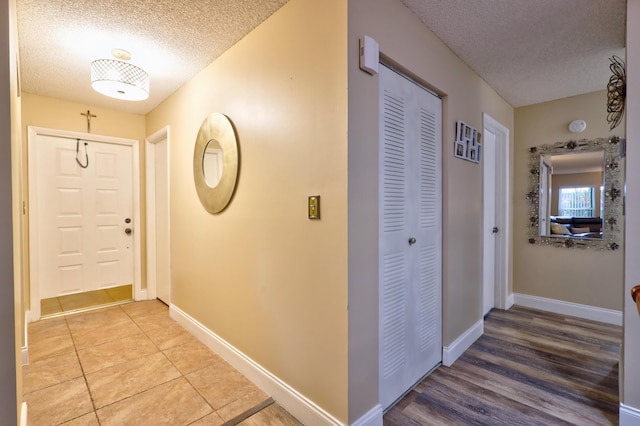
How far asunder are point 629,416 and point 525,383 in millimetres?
504

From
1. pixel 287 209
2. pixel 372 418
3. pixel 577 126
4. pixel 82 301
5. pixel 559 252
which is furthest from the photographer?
pixel 82 301

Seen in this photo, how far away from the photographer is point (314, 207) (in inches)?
60.8

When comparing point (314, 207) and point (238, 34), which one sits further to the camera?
point (238, 34)

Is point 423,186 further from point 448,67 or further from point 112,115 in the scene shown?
point 112,115

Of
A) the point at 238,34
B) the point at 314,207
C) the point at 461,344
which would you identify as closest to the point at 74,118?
the point at 238,34

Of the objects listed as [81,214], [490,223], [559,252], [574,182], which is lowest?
Result: [559,252]

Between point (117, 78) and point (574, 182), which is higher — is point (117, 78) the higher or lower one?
the higher one

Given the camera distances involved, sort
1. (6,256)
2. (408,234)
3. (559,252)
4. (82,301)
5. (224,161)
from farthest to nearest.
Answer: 1. (82,301)
2. (559,252)
3. (224,161)
4. (408,234)
5. (6,256)

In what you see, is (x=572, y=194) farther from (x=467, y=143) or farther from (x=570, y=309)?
(x=467, y=143)

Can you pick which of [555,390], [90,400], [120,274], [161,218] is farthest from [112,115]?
[555,390]

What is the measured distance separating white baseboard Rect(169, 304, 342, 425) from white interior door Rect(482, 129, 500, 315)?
2.35 meters

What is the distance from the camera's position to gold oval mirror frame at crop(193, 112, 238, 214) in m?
2.15

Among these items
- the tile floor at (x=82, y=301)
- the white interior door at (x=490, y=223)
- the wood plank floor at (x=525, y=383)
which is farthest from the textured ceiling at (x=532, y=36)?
the tile floor at (x=82, y=301)

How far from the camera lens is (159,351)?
7.91 ft
